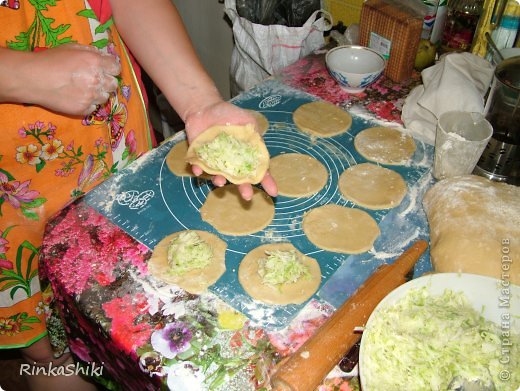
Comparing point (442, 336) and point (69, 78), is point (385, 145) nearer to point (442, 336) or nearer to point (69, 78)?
point (442, 336)

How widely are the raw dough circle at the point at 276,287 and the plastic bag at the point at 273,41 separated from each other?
166cm

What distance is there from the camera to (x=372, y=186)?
76.0 inches

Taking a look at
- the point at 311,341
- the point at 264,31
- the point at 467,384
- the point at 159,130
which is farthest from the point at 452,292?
the point at 159,130

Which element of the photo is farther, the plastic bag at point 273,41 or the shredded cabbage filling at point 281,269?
the plastic bag at point 273,41

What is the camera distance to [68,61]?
4.51 feet

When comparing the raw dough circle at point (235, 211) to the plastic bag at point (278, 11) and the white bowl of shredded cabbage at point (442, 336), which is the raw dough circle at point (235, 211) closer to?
the white bowl of shredded cabbage at point (442, 336)

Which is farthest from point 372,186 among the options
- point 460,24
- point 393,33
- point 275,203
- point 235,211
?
point 460,24

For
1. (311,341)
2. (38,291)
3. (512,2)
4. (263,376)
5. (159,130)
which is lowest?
(159,130)

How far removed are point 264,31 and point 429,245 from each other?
1.80 m

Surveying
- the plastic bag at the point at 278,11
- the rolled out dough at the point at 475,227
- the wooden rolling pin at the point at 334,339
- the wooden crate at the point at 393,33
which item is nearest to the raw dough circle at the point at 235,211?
the wooden rolling pin at the point at 334,339

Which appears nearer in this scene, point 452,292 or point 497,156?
point 452,292

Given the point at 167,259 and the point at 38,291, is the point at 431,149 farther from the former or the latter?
the point at 38,291

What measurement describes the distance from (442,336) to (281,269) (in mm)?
568

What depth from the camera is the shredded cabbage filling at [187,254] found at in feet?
5.14
